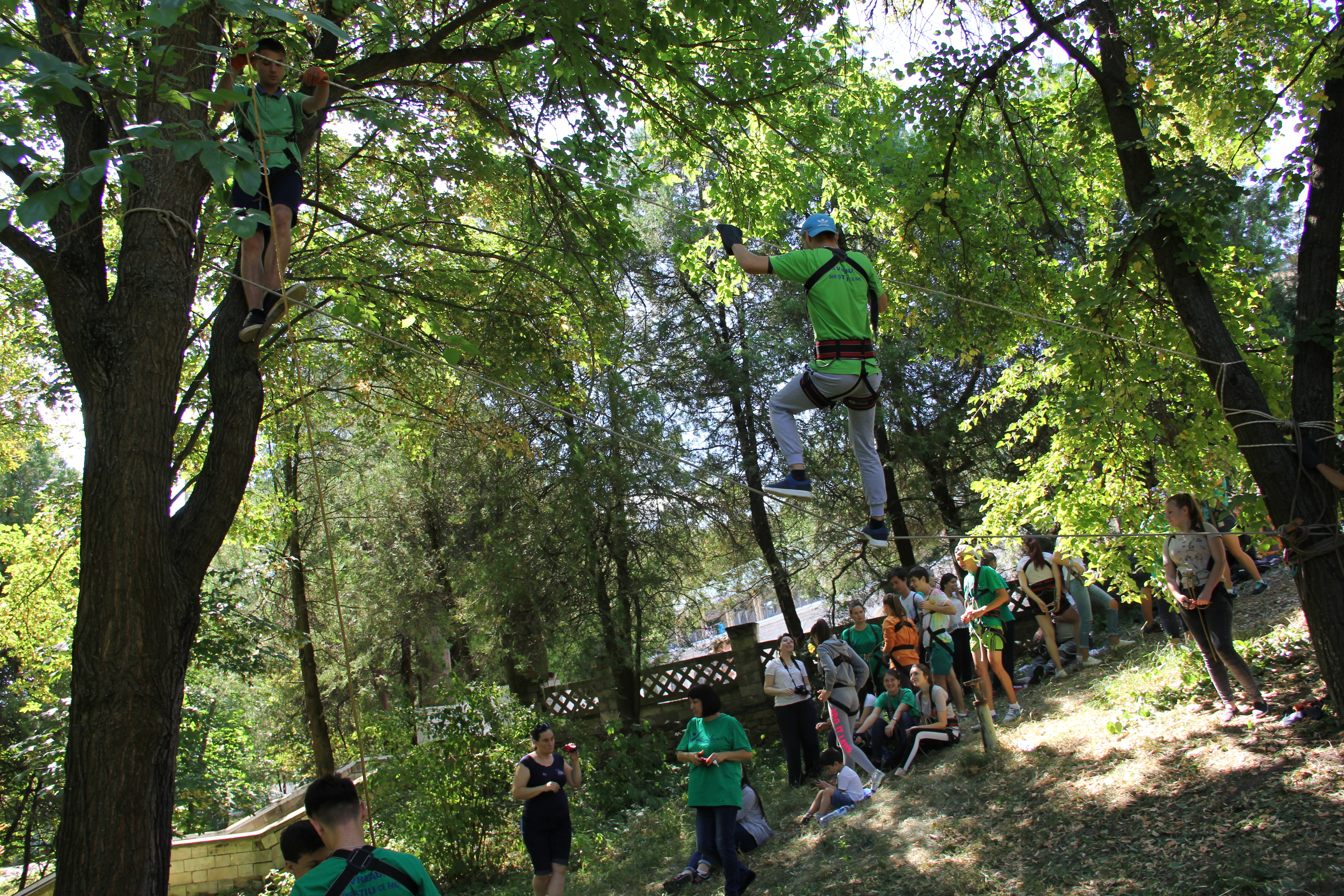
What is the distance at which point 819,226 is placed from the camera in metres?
4.82

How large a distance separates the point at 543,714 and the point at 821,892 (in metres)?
7.76

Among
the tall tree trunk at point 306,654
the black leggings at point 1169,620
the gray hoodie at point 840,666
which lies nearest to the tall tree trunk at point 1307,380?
the black leggings at point 1169,620

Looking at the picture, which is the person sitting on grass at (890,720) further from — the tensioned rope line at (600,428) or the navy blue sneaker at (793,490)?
the navy blue sneaker at (793,490)

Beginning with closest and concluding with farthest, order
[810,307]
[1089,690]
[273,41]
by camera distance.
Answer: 1. [273,41]
2. [810,307]
3. [1089,690]

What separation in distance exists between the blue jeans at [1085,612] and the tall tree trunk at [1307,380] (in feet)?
13.6

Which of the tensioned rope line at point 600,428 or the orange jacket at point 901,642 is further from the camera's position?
the orange jacket at point 901,642

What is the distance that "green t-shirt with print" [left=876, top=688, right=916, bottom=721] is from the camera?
7.65 meters

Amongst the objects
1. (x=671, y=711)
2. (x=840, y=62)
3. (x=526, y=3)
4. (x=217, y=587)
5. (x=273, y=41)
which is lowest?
(x=671, y=711)

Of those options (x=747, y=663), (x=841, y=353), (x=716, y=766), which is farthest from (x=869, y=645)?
(x=747, y=663)

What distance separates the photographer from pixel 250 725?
20859 millimetres

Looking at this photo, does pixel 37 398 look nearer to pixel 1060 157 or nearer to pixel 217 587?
pixel 217 587

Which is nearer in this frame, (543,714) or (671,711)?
(543,714)

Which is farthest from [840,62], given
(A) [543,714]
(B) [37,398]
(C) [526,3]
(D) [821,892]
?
(B) [37,398]

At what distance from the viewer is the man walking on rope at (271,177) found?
161 inches
